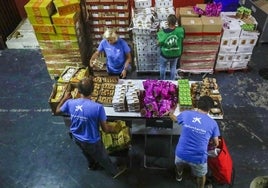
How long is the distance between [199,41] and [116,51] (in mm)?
2058

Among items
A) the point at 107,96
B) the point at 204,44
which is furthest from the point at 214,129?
the point at 204,44

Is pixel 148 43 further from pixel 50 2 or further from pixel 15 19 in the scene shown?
pixel 15 19

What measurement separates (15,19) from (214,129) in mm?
7787

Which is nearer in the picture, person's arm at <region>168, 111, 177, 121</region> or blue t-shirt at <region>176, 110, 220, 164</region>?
blue t-shirt at <region>176, 110, 220, 164</region>

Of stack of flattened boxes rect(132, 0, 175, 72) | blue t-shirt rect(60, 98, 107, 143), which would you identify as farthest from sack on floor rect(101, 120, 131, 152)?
stack of flattened boxes rect(132, 0, 175, 72)

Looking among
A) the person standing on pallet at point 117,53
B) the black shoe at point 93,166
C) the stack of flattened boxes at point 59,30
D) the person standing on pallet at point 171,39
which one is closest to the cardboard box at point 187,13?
the person standing on pallet at point 171,39

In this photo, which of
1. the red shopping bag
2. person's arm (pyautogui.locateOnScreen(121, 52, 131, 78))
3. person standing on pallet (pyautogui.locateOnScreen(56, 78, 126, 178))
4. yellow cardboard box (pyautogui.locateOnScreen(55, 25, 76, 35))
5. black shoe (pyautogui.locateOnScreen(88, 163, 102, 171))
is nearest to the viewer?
person standing on pallet (pyautogui.locateOnScreen(56, 78, 126, 178))

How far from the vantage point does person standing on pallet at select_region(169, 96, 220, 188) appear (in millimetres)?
3498

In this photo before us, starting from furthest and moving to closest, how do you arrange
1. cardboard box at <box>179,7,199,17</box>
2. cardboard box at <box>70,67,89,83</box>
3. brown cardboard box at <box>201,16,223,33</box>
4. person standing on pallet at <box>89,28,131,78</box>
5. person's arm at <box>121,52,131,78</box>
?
cardboard box at <box>179,7,199,17</box> < brown cardboard box at <box>201,16,223,33</box> < person's arm at <box>121,52,131,78</box> < person standing on pallet at <box>89,28,131,78</box> < cardboard box at <box>70,67,89,83</box>

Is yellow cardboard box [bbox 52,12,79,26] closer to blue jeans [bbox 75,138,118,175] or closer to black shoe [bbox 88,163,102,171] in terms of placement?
blue jeans [bbox 75,138,118,175]

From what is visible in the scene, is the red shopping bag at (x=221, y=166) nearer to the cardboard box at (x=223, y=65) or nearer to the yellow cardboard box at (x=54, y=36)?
the cardboard box at (x=223, y=65)

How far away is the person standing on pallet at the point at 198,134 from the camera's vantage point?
3.50 metres

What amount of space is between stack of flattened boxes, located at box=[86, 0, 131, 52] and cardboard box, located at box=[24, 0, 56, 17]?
3.00ft

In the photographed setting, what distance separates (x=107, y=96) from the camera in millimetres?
4789
